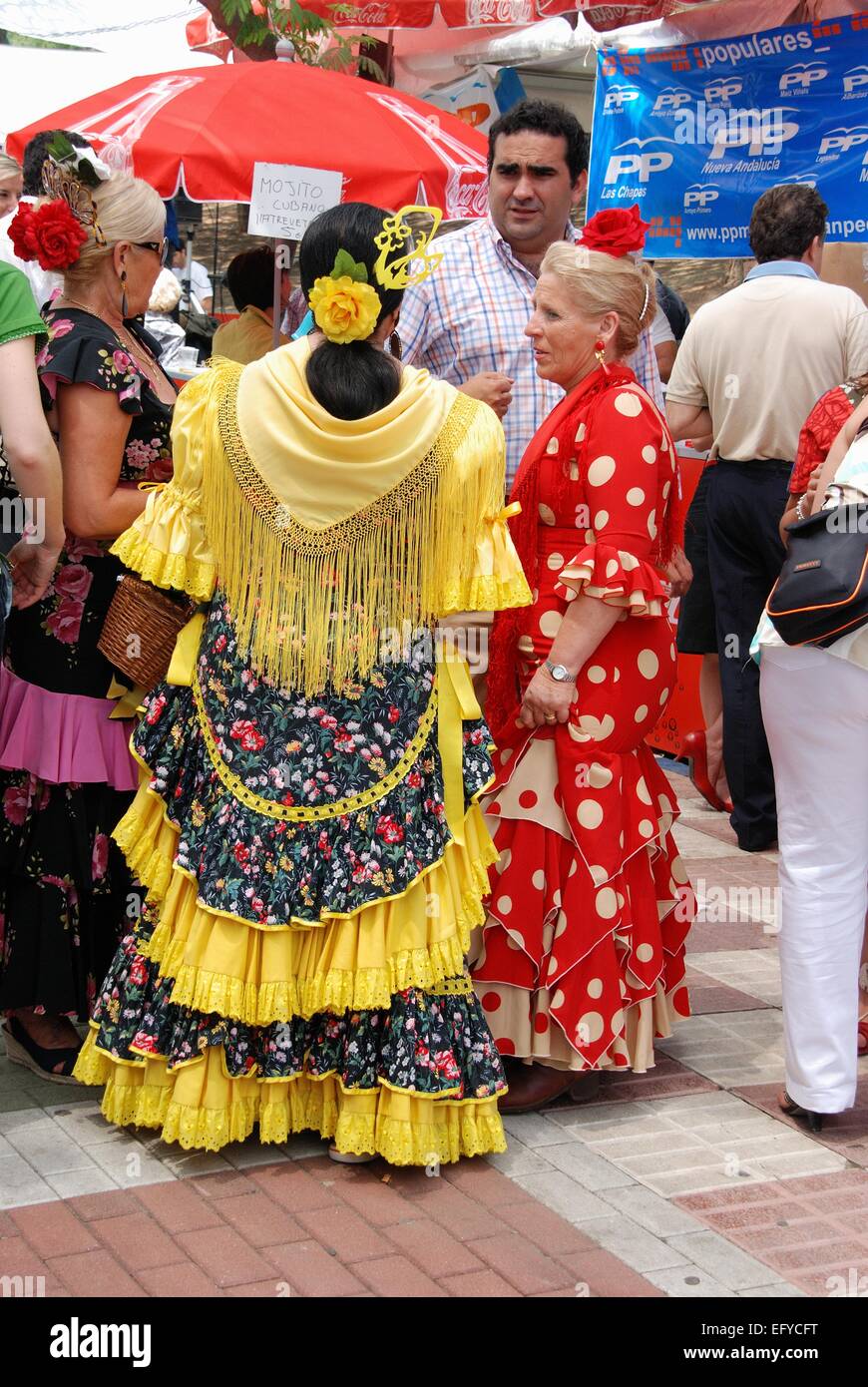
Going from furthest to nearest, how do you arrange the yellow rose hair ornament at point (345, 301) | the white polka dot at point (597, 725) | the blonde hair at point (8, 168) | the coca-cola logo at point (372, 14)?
the coca-cola logo at point (372, 14) → the blonde hair at point (8, 168) → the white polka dot at point (597, 725) → the yellow rose hair ornament at point (345, 301)

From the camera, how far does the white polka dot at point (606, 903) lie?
12.7 feet

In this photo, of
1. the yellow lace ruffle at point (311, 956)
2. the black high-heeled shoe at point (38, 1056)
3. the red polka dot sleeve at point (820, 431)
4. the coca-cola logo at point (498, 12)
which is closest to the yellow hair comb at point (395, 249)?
the red polka dot sleeve at point (820, 431)

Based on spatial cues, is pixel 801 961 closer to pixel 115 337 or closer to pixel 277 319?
pixel 115 337

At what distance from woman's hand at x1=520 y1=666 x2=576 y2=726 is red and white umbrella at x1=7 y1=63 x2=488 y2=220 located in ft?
10.1

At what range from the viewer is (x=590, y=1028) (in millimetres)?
3859

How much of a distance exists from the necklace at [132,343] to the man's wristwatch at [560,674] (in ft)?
4.00

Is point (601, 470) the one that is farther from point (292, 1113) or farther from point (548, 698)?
point (292, 1113)

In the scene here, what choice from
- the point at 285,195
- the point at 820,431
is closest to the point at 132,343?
the point at 820,431

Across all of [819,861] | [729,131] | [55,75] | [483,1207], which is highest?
[55,75]

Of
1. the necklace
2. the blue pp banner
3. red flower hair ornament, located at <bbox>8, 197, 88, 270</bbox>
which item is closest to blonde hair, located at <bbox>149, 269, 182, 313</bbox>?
the blue pp banner

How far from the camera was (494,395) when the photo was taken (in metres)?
4.22

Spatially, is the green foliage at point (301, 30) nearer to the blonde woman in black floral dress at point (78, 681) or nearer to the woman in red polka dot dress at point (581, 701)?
the blonde woman in black floral dress at point (78, 681)

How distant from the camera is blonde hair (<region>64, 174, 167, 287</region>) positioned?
383 centimetres

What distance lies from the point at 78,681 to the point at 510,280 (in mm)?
1824
